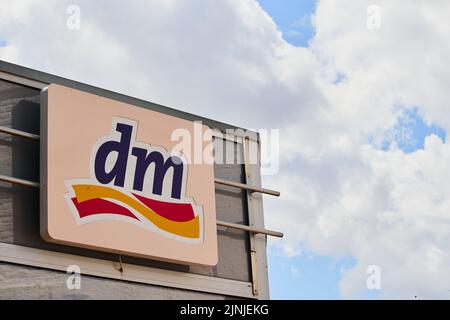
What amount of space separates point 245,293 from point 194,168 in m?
1.92

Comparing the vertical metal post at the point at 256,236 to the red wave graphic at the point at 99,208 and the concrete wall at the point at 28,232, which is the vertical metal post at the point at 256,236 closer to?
the concrete wall at the point at 28,232

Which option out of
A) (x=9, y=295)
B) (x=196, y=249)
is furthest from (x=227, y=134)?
(x=9, y=295)

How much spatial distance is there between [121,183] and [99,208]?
0.54 m

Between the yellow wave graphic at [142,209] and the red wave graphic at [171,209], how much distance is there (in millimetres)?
51

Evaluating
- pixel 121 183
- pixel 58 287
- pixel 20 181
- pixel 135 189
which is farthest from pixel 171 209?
pixel 20 181

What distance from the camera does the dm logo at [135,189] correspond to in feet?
42.7

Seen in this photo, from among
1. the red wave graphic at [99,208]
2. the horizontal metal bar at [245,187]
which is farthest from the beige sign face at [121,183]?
the horizontal metal bar at [245,187]

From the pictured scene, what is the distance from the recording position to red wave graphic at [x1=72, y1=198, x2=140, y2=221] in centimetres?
1284

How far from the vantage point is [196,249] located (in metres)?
13.8

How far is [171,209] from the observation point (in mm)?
13844

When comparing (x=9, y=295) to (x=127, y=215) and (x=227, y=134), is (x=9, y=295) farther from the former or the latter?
(x=227, y=134)

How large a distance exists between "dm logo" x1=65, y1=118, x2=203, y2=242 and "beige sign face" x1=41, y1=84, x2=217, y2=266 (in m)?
0.01

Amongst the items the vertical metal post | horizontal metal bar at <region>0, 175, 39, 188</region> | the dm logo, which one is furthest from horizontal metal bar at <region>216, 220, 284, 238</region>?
horizontal metal bar at <region>0, 175, 39, 188</region>
